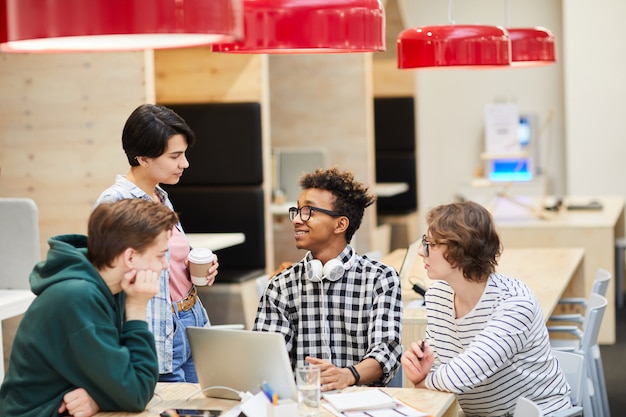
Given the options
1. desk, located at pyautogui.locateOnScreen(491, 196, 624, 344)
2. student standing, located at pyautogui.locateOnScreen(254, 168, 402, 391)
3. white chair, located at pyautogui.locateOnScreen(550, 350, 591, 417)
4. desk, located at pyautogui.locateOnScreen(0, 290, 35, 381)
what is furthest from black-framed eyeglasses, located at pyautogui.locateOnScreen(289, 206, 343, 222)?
desk, located at pyautogui.locateOnScreen(491, 196, 624, 344)

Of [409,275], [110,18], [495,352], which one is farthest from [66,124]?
[110,18]

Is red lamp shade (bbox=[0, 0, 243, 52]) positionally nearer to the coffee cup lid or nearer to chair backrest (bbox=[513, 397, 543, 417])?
chair backrest (bbox=[513, 397, 543, 417])

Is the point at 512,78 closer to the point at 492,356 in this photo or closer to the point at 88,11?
the point at 492,356

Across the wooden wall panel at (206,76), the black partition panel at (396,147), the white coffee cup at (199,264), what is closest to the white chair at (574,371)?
the white coffee cup at (199,264)

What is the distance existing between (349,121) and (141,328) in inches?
229

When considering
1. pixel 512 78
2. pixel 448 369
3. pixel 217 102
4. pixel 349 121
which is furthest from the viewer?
pixel 512 78

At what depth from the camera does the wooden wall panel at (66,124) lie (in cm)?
510

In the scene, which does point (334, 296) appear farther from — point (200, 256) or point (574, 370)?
point (574, 370)

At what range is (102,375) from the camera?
229cm

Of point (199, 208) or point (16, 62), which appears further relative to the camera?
point (199, 208)

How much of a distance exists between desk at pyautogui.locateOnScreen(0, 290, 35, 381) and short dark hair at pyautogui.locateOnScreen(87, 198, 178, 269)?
174 centimetres

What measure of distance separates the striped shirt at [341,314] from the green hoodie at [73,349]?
2.50 ft

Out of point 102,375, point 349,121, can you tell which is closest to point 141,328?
point 102,375

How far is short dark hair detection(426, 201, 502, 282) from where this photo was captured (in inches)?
109
